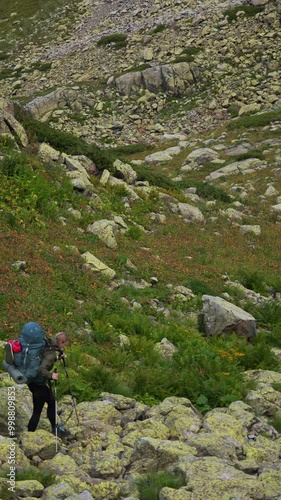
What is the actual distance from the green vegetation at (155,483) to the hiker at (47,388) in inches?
63.9

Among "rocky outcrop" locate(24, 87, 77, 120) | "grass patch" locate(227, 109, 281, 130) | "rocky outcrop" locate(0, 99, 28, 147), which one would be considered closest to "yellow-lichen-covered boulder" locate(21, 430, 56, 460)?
"rocky outcrop" locate(0, 99, 28, 147)

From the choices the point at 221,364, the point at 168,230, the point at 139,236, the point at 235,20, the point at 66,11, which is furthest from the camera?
the point at 66,11

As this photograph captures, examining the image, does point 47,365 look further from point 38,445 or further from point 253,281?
point 253,281

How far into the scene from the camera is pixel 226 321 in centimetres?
1295

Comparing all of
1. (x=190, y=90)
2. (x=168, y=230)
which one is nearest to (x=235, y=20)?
(x=190, y=90)

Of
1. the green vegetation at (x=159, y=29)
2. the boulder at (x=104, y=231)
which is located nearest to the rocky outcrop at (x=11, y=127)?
the boulder at (x=104, y=231)

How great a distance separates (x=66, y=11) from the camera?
7125cm

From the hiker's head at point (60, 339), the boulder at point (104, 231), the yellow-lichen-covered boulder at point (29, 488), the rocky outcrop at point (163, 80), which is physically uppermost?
the hiker's head at point (60, 339)

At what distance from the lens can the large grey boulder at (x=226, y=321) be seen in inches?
507

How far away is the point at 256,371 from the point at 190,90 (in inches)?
1594

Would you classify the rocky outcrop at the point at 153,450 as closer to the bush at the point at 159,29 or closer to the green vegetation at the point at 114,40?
the green vegetation at the point at 114,40

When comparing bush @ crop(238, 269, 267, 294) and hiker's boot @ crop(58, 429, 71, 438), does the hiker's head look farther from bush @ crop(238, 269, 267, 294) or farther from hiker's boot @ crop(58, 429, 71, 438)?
bush @ crop(238, 269, 267, 294)

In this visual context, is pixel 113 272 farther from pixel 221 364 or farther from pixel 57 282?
pixel 221 364

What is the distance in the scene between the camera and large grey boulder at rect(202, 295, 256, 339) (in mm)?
12875
